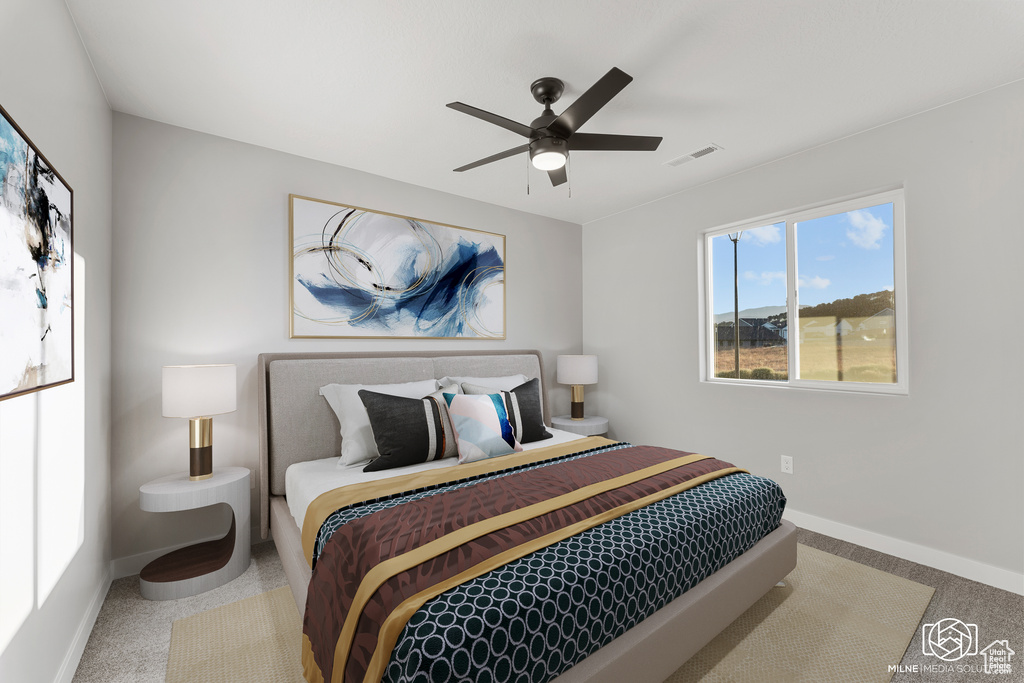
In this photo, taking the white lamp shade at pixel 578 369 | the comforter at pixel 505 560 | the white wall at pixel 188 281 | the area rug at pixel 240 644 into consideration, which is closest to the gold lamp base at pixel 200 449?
the white wall at pixel 188 281

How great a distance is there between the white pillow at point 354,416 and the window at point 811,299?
2543 mm

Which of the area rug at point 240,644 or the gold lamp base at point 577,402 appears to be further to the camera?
the gold lamp base at point 577,402

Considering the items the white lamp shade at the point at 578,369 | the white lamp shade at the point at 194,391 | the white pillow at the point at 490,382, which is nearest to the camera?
the white lamp shade at the point at 194,391

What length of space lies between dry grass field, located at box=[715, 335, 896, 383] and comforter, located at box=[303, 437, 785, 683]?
1.24m

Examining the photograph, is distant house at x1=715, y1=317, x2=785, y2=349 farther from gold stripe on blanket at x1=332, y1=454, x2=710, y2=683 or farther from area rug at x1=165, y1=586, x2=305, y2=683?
area rug at x1=165, y1=586, x2=305, y2=683

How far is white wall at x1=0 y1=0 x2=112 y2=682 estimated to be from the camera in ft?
4.15

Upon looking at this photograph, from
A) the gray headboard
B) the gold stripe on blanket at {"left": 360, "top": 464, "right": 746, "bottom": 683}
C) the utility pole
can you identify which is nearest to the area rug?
the gray headboard

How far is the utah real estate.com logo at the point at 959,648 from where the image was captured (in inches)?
69.5

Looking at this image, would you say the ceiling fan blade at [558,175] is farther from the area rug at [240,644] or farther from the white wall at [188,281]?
the area rug at [240,644]

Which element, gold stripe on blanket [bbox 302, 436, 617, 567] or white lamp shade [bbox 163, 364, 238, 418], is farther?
white lamp shade [bbox 163, 364, 238, 418]

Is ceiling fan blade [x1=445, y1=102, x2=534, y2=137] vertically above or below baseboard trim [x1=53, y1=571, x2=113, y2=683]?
above

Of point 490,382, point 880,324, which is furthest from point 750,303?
point 490,382

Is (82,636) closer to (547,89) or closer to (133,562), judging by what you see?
(133,562)

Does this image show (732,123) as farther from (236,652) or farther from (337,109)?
(236,652)
